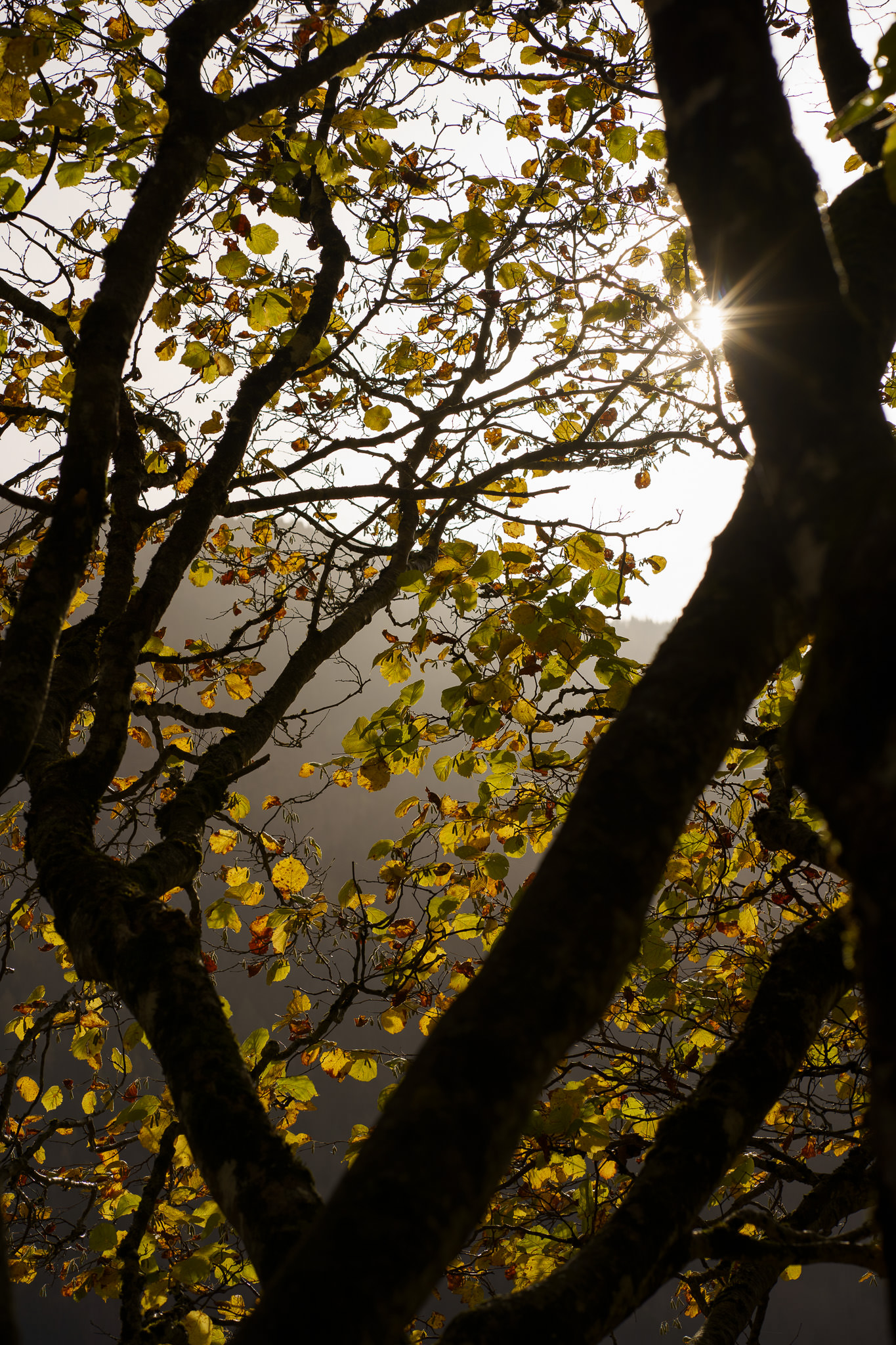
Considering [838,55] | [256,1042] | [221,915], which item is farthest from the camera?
[221,915]

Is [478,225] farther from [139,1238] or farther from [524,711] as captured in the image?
[139,1238]

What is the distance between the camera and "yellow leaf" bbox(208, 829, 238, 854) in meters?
4.70

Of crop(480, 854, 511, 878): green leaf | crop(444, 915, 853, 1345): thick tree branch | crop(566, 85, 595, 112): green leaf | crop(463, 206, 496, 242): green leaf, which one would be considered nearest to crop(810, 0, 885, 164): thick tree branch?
crop(463, 206, 496, 242): green leaf

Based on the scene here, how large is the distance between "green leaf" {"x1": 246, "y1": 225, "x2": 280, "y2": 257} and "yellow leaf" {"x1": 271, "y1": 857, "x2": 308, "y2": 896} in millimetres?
3131

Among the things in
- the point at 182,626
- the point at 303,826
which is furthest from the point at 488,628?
the point at 182,626

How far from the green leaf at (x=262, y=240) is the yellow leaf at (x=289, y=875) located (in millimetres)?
3131

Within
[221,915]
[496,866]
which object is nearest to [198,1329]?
[221,915]

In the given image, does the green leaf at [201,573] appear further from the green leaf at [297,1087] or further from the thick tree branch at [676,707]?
the thick tree branch at [676,707]

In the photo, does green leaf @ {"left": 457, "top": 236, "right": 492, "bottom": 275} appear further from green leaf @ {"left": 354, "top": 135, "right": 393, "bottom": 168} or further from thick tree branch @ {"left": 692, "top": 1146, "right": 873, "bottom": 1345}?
thick tree branch @ {"left": 692, "top": 1146, "right": 873, "bottom": 1345}

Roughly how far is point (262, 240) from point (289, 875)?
3.28 metres

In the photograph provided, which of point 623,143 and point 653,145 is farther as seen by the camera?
point 653,145

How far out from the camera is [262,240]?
3490 millimetres

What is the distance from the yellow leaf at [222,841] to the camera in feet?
15.4

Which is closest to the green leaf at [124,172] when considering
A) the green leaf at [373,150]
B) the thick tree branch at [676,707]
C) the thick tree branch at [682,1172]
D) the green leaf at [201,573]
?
the green leaf at [373,150]
